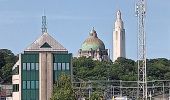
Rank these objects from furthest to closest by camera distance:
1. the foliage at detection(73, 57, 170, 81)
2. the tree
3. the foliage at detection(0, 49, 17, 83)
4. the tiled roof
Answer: the foliage at detection(73, 57, 170, 81) < the foliage at detection(0, 49, 17, 83) < the tiled roof < the tree

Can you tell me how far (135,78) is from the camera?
172 m

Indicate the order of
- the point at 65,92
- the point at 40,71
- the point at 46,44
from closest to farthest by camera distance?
1. the point at 65,92
2. the point at 40,71
3. the point at 46,44

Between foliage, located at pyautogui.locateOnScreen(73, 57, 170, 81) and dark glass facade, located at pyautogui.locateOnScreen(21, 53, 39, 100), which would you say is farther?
foliage, located at pyautogui.locateOnScreen(73, 57, 170, 81)

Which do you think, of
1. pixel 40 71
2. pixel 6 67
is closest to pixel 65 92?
pixel 40 71

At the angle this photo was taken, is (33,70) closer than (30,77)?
Yes

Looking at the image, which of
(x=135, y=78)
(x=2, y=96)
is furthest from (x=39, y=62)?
(x=135, y=78)

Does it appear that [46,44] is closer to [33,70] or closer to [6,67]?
[33,70]

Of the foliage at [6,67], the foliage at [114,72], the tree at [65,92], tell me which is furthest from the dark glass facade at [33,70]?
Result: the foliage at [114,72]

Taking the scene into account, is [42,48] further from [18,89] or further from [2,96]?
[2,96]

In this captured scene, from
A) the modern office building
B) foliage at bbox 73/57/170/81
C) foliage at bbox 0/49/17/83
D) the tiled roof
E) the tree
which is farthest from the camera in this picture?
foliage at bbox 73/57/170/81

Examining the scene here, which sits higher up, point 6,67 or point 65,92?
point 6,67

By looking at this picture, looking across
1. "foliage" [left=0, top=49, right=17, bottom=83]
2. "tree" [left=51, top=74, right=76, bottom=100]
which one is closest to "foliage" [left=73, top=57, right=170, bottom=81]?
"foliage" [left=0, top=49, right=17, bottom=83]

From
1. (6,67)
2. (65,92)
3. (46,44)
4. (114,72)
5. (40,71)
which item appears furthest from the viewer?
(114,72)

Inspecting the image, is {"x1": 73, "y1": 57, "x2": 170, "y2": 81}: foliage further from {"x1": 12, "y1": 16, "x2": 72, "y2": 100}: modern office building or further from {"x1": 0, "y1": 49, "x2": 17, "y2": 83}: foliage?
{"x1": 12, "y1": 16, "x2": 72, "y2": 100}: modern office building
